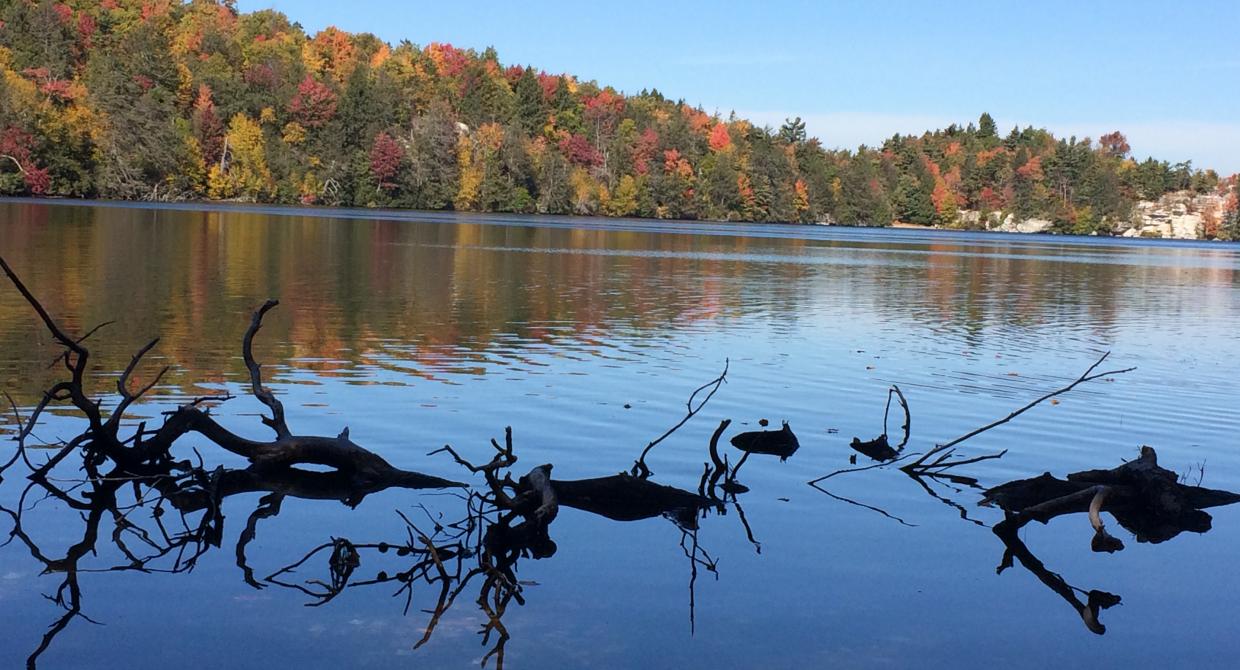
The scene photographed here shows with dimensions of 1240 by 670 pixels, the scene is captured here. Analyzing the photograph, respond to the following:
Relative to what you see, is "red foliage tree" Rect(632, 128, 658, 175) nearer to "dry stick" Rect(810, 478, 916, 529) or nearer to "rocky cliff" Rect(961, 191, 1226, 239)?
"rocky cliff" Rect(961, 191, 1226, 239)

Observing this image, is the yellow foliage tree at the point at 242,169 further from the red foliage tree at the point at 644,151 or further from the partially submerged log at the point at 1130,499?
the partially submerged log at the point at 1130,499

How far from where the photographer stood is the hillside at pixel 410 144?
332ft

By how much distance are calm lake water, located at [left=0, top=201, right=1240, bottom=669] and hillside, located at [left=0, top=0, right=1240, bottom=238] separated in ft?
238

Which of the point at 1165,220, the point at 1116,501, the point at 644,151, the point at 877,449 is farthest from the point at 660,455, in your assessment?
the point at 1165,220

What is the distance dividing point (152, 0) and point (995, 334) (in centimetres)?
12004

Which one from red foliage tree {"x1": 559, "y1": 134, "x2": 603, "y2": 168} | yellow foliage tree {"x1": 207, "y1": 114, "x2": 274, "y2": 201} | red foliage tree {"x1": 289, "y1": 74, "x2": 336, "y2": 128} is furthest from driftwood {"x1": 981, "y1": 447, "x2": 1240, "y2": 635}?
red foliage tree {"x1": 559, "y1": 134, "x2": 603, "y2": 168}

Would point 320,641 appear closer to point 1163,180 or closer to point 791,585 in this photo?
point 791,585

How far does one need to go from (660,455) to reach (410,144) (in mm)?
117540

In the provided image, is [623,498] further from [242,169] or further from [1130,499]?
[242,169]

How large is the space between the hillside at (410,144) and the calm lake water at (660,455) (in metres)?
72.6

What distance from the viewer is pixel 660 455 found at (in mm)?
12547

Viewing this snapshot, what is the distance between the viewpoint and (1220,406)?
17.2m

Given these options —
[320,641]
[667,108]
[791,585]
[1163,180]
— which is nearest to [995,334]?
[791,585]

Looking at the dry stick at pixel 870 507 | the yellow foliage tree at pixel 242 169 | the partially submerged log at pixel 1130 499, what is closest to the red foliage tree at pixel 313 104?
the yellow foliage tree at pixel 242 169
